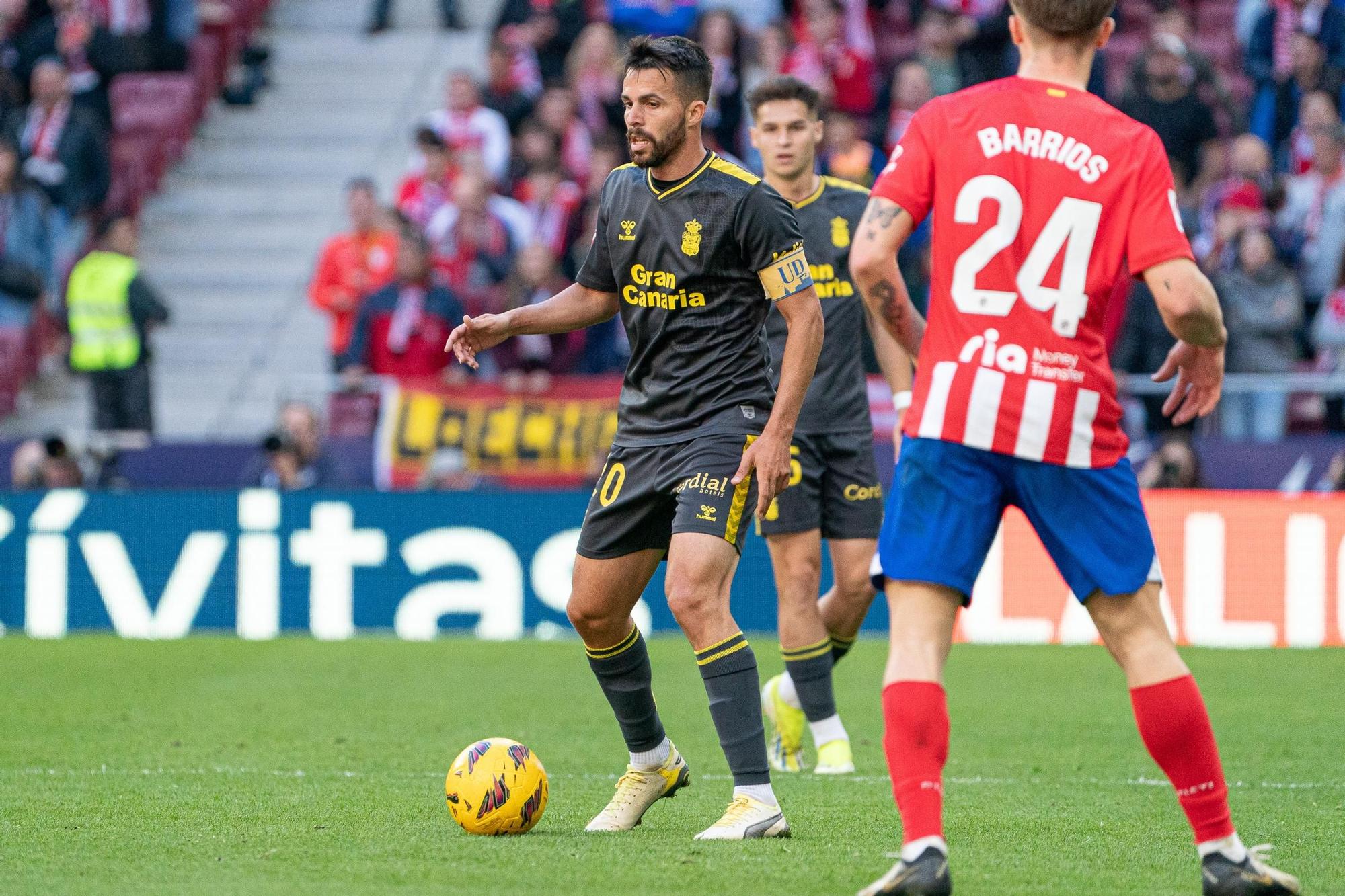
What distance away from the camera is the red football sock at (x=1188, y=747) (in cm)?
477

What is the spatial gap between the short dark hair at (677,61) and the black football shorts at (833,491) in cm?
224

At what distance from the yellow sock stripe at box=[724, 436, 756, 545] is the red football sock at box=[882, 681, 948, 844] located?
3.80 ft

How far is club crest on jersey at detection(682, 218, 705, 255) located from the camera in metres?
5.91

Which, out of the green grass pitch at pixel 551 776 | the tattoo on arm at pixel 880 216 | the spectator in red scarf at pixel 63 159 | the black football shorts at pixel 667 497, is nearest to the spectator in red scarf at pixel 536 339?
the green grass pitch at pixel 551 776

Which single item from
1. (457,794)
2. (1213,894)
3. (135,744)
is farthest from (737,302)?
(135,744)

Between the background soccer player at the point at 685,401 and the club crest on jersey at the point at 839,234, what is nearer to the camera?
the background soccer player at the point at 685,401

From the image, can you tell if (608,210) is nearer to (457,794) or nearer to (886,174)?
(886,174)

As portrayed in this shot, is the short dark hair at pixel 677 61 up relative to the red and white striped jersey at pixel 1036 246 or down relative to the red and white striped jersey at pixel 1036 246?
up

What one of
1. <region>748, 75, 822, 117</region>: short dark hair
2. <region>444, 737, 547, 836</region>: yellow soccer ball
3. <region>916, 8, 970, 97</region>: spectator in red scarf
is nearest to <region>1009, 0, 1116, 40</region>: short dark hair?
<region>444, 737, 547, 836</region>: yellow soccer ball

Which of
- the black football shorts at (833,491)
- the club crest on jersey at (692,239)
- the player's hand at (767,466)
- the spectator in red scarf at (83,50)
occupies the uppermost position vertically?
the spectator in red scarf at (83,50)

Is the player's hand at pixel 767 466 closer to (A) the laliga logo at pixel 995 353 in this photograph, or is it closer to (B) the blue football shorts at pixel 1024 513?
(B) the blue football shorts at pixel 1024 513

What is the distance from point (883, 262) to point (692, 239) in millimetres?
1238

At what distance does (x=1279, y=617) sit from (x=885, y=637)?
2.64 meters

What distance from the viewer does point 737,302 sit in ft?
19.7
